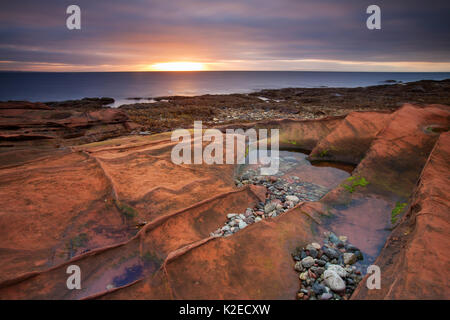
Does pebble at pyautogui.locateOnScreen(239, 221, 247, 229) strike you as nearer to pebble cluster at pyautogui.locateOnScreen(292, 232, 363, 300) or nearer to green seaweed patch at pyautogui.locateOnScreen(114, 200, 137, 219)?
pebble cluster at pyautogui.locateOnScreen(292, 232, 363, 300)

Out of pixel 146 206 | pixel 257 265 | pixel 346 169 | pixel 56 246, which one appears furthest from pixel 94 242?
pixel 346 169

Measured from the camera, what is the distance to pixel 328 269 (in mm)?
2945

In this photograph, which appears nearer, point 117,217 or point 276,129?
point 117,217

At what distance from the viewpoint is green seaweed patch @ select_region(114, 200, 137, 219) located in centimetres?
386

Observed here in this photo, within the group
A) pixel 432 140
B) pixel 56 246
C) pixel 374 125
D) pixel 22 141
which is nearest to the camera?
pixel 56 246

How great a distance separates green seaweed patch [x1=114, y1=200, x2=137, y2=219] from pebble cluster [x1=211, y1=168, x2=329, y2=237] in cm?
140

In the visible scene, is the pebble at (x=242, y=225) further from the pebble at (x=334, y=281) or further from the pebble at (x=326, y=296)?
the pebble at (x=326, y=296)

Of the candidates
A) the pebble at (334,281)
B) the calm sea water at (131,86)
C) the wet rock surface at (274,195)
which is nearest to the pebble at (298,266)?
the pebble at (334,281)

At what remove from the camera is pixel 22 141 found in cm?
786

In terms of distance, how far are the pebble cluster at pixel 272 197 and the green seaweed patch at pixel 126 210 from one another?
1.40 metres

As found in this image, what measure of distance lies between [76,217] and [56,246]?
58 centimetres

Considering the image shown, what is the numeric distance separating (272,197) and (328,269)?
223 cm

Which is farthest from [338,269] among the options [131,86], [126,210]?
[131,86]
